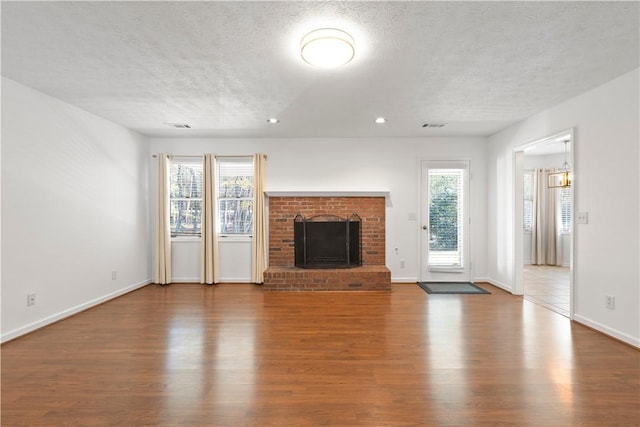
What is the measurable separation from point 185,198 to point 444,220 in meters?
4.49

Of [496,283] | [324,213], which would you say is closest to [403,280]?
[496,283]

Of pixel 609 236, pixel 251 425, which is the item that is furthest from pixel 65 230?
pixel 609 236

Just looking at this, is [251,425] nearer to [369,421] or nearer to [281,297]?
[369,421]

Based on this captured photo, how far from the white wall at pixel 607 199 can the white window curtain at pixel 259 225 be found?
408 cm

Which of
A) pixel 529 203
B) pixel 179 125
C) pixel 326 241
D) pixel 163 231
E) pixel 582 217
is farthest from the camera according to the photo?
pixel 529 203

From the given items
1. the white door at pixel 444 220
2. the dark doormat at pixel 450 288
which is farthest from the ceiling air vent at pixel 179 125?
the dark doormat at pixel 450 288

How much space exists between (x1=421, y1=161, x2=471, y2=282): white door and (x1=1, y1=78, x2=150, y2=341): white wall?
188 inches

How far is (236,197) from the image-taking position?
5109mm

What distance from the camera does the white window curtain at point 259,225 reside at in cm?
495

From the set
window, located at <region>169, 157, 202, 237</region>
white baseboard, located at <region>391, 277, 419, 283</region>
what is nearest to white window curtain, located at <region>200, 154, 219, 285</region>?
window, located at <region>169, 157, 202, 237</region>

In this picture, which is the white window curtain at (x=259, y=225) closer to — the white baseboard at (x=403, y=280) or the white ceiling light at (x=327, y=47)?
the white baseboard at (x=403, y=280)

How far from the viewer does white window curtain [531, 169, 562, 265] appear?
6688 mm

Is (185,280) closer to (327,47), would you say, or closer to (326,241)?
(326,241)

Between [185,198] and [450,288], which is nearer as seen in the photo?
[450,288]
